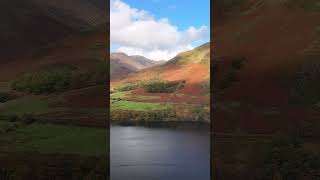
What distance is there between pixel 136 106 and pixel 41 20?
89.1 feet

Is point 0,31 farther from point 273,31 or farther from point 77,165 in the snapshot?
point 273,31

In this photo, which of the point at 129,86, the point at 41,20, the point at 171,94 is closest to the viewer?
the point at 41,20

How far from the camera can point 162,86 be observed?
3831 centimetres

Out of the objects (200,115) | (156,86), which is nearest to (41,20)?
(200,115)

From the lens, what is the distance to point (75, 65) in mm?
8039

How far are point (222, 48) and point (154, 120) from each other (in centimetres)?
2480

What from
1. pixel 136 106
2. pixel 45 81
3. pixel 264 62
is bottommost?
pixel 136 106

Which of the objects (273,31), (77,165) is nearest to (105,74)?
(77,165)

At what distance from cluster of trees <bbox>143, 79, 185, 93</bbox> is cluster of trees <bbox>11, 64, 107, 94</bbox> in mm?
29062

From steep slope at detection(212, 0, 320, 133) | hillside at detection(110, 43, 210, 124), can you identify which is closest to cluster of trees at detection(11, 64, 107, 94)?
steep slope at detection(212, 0, 320, 133)

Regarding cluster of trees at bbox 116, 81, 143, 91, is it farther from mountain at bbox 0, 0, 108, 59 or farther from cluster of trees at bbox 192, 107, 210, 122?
mountain at bbox 0, 0, 108, 59

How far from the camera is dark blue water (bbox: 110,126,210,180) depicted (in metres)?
13.6

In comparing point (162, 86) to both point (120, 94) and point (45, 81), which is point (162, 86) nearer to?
point (120, 94)

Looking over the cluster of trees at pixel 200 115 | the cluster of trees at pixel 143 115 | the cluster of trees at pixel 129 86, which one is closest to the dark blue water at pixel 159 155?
the cluster of trees at pixel 143 115
